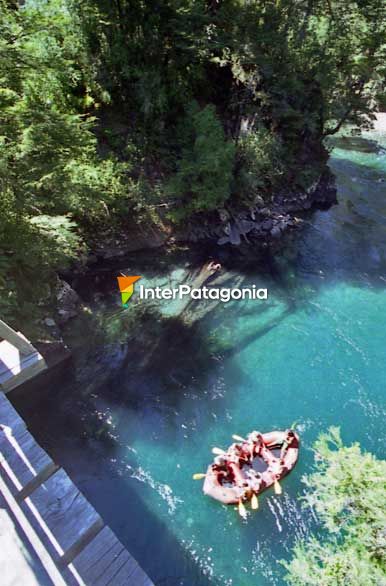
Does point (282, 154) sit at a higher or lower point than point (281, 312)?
higher

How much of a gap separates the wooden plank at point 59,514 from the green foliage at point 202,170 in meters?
12.1

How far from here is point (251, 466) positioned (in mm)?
8742

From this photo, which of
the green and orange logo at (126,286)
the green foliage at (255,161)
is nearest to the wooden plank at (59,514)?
the green and orange logo at (126,286)

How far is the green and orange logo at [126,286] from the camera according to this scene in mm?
13219

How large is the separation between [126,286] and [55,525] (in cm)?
951

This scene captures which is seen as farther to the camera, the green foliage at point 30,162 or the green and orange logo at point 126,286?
the green and orange logo at point 126,286

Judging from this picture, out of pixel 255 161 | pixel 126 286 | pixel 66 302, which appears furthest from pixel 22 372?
pixel 255 161

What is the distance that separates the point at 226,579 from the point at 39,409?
240 inches

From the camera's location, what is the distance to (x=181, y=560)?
7.07 m

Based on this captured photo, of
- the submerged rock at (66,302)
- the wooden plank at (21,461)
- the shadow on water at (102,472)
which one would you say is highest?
the wooden plank at (21,461)

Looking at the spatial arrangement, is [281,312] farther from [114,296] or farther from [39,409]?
[39,409]

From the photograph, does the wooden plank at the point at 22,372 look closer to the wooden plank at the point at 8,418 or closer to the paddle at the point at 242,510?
the wooden plank at the point at 8,418

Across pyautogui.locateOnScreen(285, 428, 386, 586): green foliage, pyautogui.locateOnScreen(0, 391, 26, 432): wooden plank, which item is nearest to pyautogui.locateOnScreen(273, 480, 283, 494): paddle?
pyautogui.locateOnScreen(285, 428, 386, 586): green foliage

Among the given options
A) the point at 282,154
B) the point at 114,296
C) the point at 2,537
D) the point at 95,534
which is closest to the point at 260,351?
the point at 114,296
